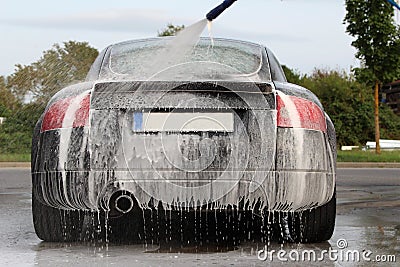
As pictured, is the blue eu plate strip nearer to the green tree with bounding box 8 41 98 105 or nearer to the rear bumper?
the rear bumper

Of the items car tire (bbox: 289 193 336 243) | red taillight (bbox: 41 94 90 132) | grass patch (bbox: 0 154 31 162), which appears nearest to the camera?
red taillight (bbox: 41 94 90 132)

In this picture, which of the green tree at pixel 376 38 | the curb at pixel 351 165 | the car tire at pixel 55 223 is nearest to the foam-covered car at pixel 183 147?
the car tire at pixel 55 223

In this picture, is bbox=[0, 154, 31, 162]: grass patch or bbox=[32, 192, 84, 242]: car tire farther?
bbox=[0, 154, 31, 162]: grass patch

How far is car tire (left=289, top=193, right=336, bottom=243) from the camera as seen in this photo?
208 inches

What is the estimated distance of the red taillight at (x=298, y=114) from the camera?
491 centimetres

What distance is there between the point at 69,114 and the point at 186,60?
34.3 inches

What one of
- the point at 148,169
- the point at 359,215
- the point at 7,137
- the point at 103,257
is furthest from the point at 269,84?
the point at 7,137

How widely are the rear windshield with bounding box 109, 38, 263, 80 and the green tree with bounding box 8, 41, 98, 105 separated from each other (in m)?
22.1

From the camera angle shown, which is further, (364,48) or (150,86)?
(364,48)

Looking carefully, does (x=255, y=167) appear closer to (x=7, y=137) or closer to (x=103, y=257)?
(x=103, y=257)

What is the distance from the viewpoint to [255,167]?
4.76 m

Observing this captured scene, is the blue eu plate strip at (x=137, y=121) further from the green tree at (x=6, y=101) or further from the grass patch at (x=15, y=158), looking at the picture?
the green tree at (x=6, y=101)

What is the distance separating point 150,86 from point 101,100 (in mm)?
292

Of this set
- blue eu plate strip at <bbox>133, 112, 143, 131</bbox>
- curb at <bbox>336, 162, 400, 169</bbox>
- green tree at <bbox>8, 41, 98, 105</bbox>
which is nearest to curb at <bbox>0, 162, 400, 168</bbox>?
curb at <bbox>336, 162, 400, 169</bbox>
